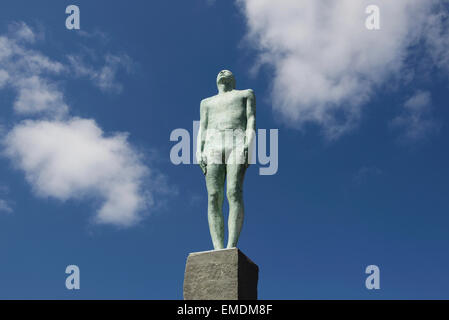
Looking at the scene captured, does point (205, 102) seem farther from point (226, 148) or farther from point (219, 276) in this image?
point (219, 276)

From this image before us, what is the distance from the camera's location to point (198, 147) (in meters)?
10.5

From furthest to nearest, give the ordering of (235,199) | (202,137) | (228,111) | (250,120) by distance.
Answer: (202,137) → (228,111) → (250,120) → (235,199)

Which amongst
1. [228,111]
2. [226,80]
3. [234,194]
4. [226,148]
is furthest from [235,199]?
[226,80]

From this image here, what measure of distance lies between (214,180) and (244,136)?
987 millimetres

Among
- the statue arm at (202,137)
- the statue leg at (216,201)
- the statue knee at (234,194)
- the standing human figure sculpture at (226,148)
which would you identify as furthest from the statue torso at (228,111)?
the statue knee at (234,194)

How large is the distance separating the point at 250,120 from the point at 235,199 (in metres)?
1.56

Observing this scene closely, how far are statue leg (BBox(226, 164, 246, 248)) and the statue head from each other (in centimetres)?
177

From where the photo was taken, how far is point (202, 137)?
10586 mm

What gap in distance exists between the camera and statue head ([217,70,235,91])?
427 inches

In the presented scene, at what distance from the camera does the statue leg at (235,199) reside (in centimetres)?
952

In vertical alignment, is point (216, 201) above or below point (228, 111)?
below

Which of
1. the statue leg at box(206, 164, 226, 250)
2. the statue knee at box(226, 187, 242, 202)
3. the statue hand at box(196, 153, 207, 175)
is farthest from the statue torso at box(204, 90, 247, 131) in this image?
the statue knee at box(226, 187, 242, 202)

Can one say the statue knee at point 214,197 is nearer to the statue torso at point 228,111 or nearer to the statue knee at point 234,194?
the statue knee at point 234,194

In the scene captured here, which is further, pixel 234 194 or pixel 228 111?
pixel 228 111
